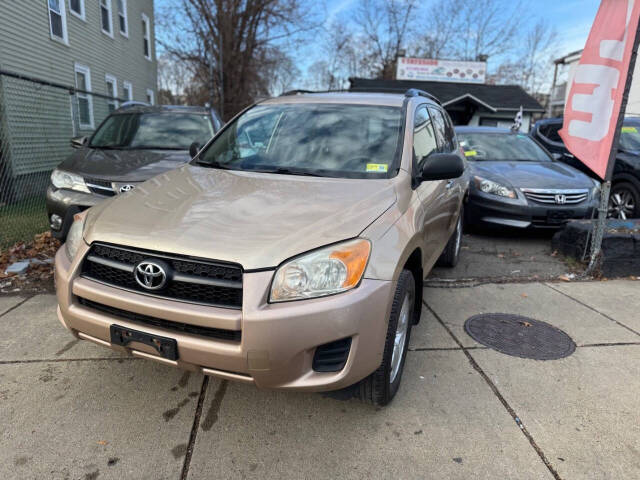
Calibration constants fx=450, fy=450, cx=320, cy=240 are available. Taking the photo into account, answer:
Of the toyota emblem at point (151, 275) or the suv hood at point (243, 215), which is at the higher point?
the suv hood at point (243, 215)

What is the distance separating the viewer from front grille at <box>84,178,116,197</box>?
4676mm

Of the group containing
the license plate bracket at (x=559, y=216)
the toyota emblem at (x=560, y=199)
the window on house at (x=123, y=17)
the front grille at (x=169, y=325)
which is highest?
the window on house at (x=123, y=17)

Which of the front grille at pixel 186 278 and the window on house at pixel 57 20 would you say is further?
the window on house at pixel 57 20

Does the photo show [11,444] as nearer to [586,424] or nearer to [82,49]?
[586,424]

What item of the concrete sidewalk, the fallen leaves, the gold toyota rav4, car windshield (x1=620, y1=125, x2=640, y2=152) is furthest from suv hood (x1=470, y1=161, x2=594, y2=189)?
the fallen leaves

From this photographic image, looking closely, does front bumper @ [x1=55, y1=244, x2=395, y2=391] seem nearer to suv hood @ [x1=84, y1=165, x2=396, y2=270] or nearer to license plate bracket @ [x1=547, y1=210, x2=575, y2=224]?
suv hood @ [x1=84, y1=165, x2=396, y2=270]

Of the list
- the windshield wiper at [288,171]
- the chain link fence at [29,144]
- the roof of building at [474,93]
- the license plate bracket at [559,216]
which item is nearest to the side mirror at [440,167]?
the windshield wiper at [288,171]

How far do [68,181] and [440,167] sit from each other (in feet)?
13.2

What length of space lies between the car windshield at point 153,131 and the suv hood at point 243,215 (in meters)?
3.35

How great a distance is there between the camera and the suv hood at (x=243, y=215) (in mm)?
2031

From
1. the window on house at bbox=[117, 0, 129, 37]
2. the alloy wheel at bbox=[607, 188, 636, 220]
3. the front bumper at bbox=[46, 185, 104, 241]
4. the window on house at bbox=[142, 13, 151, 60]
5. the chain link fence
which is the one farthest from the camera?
the window on house at bbox=[142, 13, 151, 60]

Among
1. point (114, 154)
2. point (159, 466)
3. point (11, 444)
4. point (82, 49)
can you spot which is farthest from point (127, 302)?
point (82, 49)

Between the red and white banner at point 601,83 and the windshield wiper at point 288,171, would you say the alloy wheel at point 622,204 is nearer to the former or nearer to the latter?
the red and white banner at point 601,83

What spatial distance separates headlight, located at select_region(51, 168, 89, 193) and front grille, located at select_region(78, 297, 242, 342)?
2962mm
